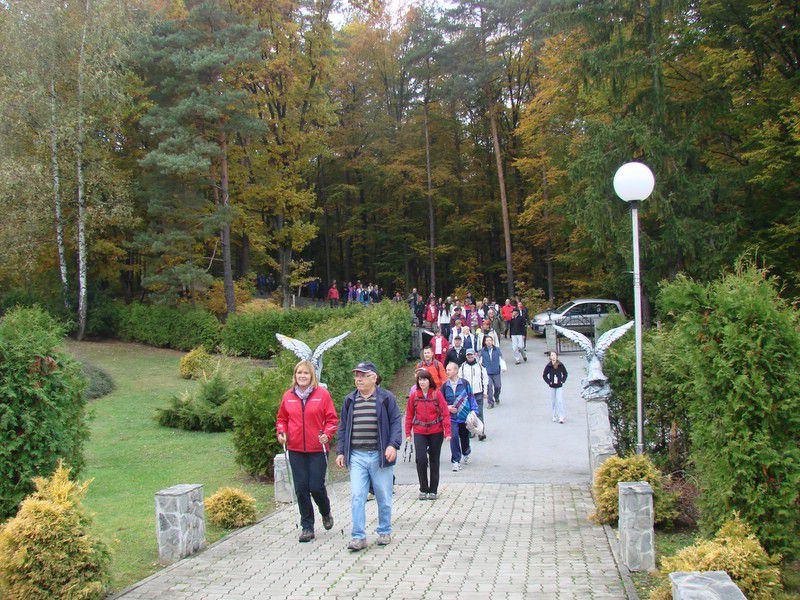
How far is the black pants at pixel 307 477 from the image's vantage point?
7305mm

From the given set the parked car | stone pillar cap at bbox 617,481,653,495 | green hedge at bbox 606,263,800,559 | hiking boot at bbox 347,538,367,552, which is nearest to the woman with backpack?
hiking boot at bbox 347,538,367,552

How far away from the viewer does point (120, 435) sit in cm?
1647

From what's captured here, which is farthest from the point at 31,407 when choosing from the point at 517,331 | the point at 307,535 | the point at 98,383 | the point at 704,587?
the point at 517,331

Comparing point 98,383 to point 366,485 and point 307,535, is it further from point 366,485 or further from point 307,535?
point 366,485

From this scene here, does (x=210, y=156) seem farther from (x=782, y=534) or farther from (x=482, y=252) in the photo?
(x=782, y=534)

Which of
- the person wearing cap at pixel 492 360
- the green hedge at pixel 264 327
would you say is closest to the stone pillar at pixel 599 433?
the person wearing cap at pixel 492 360

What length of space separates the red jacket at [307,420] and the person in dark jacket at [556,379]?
28.6ft

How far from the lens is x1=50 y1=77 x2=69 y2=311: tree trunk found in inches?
1170

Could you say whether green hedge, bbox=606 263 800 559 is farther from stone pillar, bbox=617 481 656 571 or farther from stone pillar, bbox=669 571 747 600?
stone pillar, bbox=669 571 747 600

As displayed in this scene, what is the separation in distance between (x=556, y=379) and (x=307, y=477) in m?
8.94

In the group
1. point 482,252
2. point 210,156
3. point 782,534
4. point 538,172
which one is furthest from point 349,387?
point 482,252

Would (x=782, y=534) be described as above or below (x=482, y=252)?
below

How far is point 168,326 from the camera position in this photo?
31438mm

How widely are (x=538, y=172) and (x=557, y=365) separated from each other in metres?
26.2
